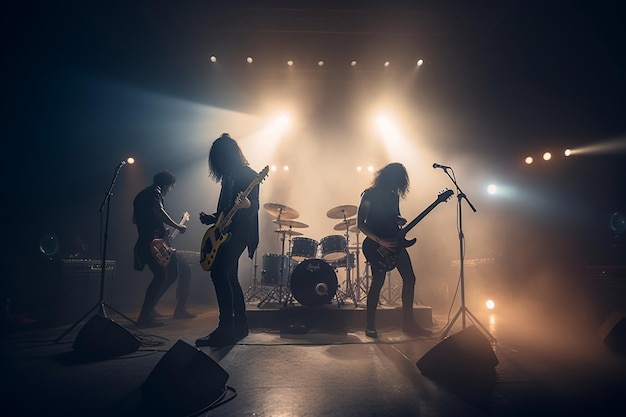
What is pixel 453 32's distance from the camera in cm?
854

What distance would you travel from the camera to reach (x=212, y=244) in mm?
3816

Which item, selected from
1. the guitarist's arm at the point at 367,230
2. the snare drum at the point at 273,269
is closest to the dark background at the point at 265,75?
the snare drum at the point at 273,269

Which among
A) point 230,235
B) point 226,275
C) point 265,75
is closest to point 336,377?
point 226,275

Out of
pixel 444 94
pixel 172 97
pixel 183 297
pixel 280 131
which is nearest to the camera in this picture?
pixel 183 297

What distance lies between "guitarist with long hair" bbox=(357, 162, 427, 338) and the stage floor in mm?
413

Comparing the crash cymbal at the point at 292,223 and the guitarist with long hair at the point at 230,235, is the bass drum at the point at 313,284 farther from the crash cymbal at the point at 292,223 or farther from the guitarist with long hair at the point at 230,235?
the guitarist with long hair at the point at 230,235

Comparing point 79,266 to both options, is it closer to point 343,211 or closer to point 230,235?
A: point 230,235

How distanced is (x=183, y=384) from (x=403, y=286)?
3.49m

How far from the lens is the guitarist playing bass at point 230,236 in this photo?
383 cm

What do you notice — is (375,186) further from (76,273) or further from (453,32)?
(453,32)

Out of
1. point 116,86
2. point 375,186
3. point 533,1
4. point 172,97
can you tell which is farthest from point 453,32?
point 116,86

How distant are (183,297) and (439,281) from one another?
7443 mm

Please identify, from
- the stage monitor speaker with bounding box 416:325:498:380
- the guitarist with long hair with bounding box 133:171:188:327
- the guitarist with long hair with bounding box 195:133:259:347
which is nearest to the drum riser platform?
the guitarist with long hair with bounding box 195:133:259:347

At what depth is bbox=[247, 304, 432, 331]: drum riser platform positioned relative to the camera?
5441mm
